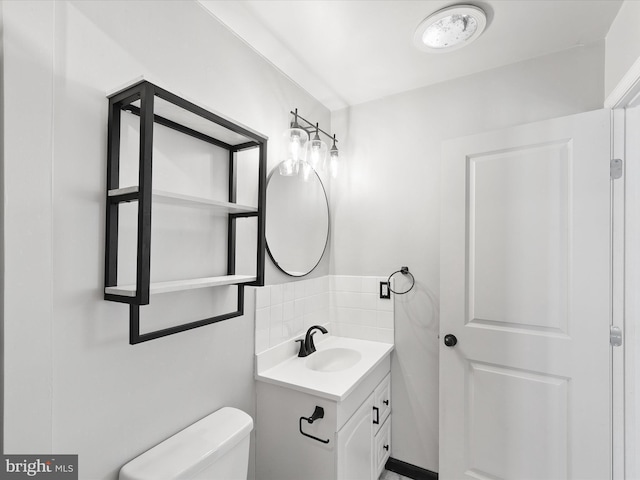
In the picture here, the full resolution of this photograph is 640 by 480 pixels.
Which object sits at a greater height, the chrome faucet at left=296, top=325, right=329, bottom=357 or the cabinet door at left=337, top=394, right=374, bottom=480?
the chrome faucet at left=296, top=325, right=329, bottom=357

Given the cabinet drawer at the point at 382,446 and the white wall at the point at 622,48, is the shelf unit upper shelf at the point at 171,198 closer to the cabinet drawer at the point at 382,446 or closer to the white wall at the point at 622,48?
the cabinet drawer at the point at 382,446

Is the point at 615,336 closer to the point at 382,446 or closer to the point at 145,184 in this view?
the point at 382,446

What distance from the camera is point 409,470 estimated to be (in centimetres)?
193

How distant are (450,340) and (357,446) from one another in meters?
0.70

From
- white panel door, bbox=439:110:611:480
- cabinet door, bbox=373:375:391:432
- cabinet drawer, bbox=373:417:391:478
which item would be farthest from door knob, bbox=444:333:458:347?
cabinet drawer, bbox=373:417:391:478

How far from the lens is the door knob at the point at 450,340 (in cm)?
170

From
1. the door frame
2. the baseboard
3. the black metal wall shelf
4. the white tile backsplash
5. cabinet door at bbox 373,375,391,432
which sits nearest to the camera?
the black metal wall shelf

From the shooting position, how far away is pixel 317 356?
6.10 feet

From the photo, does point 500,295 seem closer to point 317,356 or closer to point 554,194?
point 554,194

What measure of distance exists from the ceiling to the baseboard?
2301 millimetres

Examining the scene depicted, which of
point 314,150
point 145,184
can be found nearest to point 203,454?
point 145,184

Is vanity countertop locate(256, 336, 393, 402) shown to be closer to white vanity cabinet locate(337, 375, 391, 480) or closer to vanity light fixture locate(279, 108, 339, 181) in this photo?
white vanity cabinet locate(337, 375, 391, 480)

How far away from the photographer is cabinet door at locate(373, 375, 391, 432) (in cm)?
176

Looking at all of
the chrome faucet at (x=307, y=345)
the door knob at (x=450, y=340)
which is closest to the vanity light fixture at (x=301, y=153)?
the chrome faucet at (x=307, y=345)
